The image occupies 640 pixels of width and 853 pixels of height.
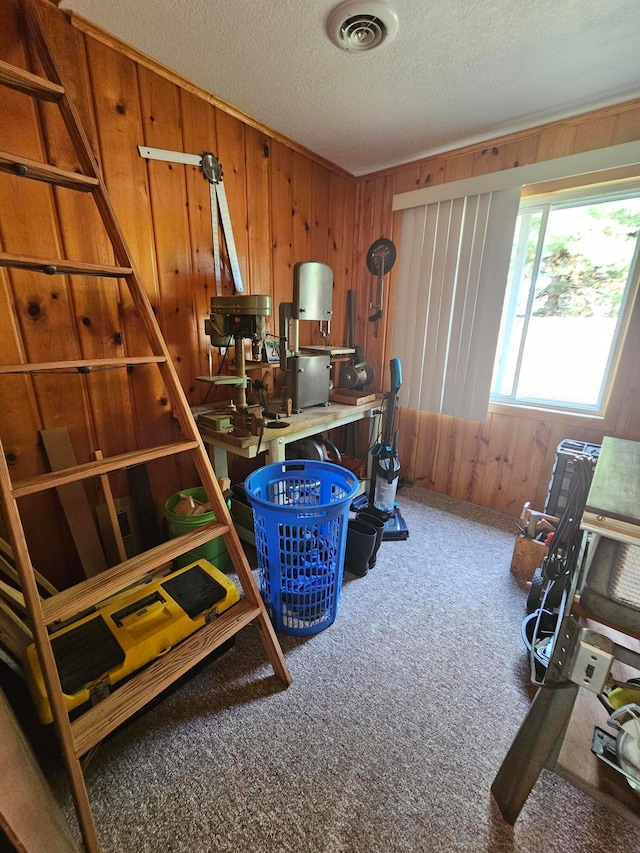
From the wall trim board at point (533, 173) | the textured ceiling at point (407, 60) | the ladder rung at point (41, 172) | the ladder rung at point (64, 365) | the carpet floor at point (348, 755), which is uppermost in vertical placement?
the textured ceiling at point (407, 60)

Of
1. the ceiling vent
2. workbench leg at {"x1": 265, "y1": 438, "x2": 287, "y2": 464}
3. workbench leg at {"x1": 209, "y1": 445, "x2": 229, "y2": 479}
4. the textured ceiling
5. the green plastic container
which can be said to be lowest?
the green plastic container

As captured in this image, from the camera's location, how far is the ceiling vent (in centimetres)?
126

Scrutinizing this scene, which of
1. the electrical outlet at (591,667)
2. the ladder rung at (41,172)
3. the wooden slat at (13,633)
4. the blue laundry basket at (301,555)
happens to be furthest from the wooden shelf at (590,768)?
the ladder rung at (41,172)

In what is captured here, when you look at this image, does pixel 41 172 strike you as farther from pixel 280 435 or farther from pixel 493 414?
pixel 493 414

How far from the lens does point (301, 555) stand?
145 centimetres

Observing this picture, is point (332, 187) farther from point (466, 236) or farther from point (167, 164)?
point (167, 164)

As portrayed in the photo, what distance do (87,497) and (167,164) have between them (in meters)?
1.65

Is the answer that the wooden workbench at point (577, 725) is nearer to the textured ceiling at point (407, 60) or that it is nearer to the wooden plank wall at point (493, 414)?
the wooden plank wall at point (493, 414)

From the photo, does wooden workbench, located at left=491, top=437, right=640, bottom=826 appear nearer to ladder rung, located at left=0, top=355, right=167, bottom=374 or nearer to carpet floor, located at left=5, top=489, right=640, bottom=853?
carpet floor, located at left=5, top=489, right=640, bottom=853

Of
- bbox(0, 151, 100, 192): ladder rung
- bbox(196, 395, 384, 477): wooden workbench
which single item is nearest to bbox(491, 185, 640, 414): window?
bbox(196, 395, 384, 477): wooden workbench

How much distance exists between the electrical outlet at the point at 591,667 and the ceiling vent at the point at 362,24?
80.3 inches

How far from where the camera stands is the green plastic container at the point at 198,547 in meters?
1.71

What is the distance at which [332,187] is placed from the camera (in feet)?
8.68

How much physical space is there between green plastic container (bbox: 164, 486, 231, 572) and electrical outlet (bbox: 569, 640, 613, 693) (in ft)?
4.55
